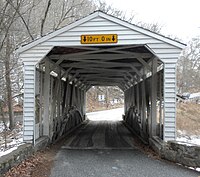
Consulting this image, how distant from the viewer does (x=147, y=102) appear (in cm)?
954

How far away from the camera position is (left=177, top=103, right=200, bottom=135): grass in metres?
13.9

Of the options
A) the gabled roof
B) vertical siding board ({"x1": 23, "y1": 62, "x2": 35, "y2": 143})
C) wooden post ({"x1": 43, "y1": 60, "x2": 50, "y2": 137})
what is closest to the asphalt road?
wooden post ({"x1": 43, "y1": 60, "x2": 50, "y2": 137})

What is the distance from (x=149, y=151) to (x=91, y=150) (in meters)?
1.61

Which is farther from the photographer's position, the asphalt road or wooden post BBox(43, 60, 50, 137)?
wooden post BBox(43, 60, 50, 137)

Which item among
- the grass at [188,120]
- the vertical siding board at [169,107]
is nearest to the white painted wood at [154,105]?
the vertical siding board at [169,107]

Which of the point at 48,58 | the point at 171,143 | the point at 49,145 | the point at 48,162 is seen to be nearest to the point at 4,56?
the point at 48,58

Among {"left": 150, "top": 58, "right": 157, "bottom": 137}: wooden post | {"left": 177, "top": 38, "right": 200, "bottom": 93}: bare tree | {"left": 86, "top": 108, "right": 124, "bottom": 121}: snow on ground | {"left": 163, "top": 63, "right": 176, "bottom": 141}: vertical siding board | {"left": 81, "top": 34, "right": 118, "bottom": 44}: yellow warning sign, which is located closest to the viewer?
{"left": 163, "top": 63, "right": 176, "bottom": 141}: vertical siding board

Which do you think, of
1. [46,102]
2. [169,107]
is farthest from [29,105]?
[169,107]

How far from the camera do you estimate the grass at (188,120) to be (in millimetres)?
13938

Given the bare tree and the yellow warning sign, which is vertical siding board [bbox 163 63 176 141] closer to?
the yellow warning sign

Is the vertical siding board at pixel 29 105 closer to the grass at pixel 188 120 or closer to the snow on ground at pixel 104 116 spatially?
the grass at pixel 188 120

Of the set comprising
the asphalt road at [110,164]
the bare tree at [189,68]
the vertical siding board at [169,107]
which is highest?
the bare tree at [189,68]

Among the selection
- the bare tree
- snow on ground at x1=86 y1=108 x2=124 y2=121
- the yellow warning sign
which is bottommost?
snow on ground at x1=86 y1=108 x2=124 y2=121

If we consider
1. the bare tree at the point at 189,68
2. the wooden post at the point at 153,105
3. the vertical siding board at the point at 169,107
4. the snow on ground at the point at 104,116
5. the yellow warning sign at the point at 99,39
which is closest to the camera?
the vertical siding board at the point at 169,107
